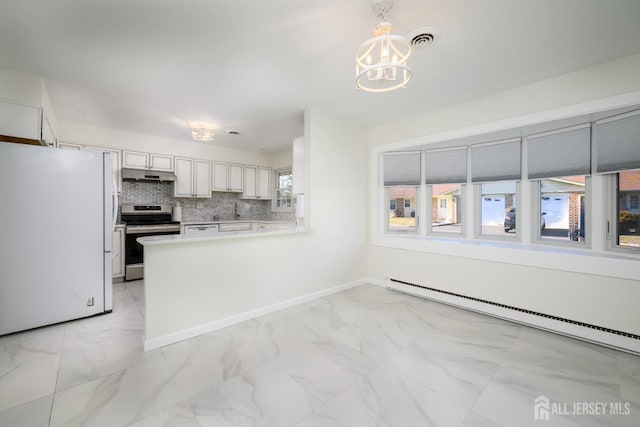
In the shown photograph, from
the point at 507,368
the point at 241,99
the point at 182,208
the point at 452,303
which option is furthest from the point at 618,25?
the point at 182,208

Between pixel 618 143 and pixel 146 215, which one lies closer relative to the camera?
pixel 618 143

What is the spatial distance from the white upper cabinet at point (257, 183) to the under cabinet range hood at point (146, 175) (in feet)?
5.02

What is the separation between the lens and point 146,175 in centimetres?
477

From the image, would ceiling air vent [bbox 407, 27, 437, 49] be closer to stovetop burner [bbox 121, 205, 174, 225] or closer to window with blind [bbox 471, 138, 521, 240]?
window with blind [bbox 471, 138, 521, 240]

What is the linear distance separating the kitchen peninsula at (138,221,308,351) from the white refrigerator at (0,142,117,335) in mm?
1095

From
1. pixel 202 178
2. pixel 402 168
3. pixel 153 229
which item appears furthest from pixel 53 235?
pixel 402 168

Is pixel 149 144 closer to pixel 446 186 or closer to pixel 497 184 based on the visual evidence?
pixel 446 186

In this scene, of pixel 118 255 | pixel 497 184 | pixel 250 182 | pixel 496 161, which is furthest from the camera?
pixel 250 182

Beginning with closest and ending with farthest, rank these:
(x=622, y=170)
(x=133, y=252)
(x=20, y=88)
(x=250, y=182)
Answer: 1. (x=622, y=170)
2. (x=20, y=88)
3. (x=133, y=252)
4. (x=250, y=182)

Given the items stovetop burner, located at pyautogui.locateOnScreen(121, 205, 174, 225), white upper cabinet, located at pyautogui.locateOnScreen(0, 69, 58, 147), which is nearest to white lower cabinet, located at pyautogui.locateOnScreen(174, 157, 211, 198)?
stovetop burner, located at pyautogui.locateOnScreen(121, 205, 174, 225)

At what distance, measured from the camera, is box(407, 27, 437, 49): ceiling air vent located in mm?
1924

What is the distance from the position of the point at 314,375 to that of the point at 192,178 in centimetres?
465

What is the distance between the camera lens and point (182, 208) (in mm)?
5574

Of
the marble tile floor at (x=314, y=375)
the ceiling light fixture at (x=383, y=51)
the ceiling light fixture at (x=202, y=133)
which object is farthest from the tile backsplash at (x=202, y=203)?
the ceiling light fixture at (x=383, y=51)
